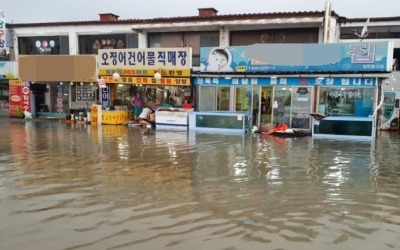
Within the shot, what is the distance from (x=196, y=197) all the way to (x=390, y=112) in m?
18.1

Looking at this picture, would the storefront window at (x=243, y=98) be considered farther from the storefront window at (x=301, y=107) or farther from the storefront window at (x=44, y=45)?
the storefront window at (x=44, y=45)

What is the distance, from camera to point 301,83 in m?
17.7

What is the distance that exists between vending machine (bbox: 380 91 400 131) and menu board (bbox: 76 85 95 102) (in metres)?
17.2

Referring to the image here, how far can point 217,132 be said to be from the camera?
59.5 feet

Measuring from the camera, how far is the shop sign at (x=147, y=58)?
1964cm

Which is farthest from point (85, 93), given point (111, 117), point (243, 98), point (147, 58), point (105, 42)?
point (243, 98)

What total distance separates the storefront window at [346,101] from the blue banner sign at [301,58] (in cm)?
109

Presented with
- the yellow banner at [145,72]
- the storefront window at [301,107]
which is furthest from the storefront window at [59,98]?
the storefront window at [301,107]

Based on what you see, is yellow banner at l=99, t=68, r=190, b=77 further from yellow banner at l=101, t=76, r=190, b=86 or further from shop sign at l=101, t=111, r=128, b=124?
shop sign at l=101, t=111, r=128, b=124

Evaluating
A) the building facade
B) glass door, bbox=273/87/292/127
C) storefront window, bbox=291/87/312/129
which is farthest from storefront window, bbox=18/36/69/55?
storefront window, bbox=291/87/312/129

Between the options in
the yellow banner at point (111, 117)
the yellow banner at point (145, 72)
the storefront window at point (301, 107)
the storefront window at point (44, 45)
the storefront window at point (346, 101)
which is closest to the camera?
the storefront window at point (346, 101)

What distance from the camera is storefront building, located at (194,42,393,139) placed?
54.2ft

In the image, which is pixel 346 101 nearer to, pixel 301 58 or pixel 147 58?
pixel 301 58

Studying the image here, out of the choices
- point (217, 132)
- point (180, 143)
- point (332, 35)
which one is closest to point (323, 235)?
point (180, 143)
